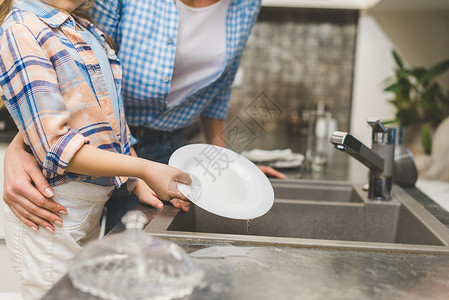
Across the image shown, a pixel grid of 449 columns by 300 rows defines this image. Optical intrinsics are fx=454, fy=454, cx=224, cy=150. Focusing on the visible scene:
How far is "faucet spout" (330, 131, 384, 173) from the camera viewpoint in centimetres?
92

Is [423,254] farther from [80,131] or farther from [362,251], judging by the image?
[80,131]

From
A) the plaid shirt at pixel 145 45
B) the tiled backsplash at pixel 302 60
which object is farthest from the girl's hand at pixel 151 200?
the tiled backsplash at pixel 302 60

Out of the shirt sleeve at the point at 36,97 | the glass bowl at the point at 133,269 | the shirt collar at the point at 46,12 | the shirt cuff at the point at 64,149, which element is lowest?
the glass bowl at the point at 133,269

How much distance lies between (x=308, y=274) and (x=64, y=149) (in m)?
0.44

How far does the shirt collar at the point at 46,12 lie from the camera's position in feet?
2.69

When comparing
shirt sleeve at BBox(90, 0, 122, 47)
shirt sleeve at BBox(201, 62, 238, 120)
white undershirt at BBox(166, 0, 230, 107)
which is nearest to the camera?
shirt sleeve at BBox(90, 0, 122, 47)

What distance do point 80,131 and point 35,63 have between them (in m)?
0.14

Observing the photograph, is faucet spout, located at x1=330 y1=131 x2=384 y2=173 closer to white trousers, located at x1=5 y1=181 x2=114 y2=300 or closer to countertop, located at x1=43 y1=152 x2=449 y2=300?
countertop, located at x1=43 y1=152 x2=449 y2=300

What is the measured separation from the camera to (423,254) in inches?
28.8

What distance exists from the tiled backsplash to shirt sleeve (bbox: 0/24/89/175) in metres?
2.35

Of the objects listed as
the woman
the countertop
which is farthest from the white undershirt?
the countertop

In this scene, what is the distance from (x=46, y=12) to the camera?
836 mm

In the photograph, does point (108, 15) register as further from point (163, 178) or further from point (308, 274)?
point (308, 274)

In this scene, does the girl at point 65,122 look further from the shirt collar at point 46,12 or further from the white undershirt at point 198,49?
the white undershirt at point 198,49
